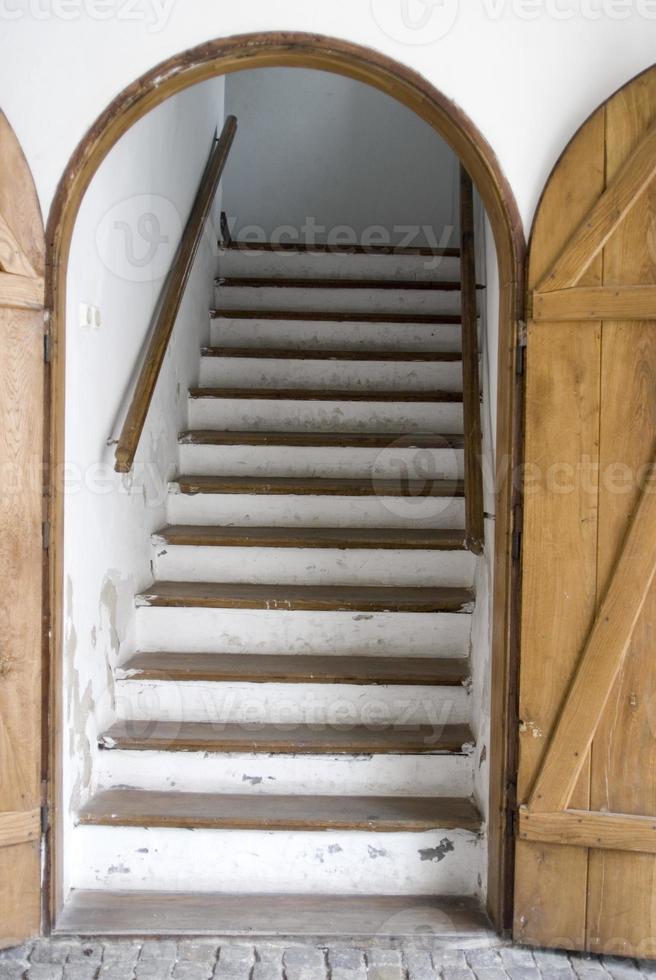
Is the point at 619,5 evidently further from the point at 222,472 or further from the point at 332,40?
the point at 222,472

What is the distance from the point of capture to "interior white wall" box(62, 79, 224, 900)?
7.91ft

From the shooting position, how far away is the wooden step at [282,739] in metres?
2.56

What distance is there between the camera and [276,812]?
2.44m

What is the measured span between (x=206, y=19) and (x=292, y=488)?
1660 mm

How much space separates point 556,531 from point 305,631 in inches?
41.5

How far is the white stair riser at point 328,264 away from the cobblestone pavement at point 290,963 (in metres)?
3.22

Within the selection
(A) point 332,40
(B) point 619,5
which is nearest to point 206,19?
(A) point 332,40

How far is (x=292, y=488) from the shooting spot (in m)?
3.34

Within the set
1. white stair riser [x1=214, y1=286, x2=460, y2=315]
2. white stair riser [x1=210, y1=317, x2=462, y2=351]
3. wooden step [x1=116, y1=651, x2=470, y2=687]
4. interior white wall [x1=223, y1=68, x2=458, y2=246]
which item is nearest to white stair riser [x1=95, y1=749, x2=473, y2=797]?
wooden step [x1=116, y1=651, x2=470, y2=687]

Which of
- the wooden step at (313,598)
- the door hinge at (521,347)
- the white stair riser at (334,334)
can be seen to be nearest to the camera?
the door hinge at (521,347)

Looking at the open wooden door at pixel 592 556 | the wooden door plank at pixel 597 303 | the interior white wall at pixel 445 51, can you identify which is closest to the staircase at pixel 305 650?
the open wooden door at pixel 592 556

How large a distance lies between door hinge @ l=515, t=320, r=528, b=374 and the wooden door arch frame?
1cm

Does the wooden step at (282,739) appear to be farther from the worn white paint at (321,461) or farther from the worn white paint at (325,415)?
the worn white paint at (325,415)

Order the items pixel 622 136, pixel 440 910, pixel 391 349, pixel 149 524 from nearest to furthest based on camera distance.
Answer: pixel 622 136, pixel 440 910, pixel 149 524, pixel 391 349
